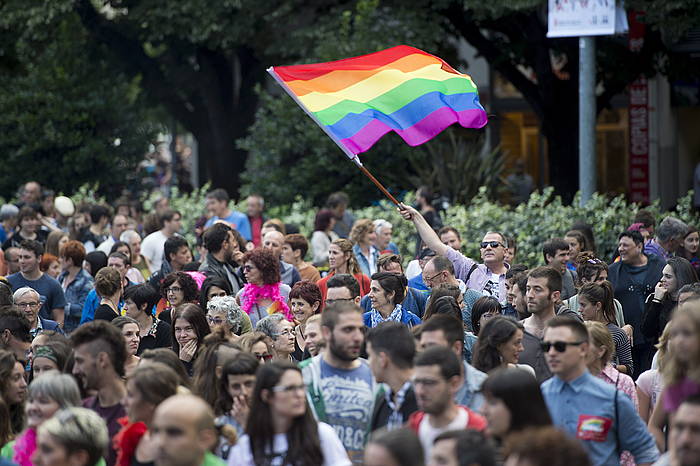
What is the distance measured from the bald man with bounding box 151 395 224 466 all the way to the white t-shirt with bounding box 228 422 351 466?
0.40 metres

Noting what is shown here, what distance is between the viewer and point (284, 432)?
6.36 m

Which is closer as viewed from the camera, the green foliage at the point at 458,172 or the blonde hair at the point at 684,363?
the blonde hair at the point at 684,363

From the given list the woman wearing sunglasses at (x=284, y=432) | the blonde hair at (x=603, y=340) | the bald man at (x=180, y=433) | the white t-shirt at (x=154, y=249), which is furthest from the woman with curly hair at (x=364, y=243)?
the bald man at (x=180, y=433)

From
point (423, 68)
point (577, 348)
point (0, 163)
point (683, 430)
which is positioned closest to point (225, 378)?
point (577, 348)

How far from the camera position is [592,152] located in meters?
15.9

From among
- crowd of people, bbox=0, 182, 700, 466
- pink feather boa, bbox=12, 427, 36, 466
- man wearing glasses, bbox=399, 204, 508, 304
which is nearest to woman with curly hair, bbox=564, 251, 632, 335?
crowd of people, bbox=0, 182, 700, 466

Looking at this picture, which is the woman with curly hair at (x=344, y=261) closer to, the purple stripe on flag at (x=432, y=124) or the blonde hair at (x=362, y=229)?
the purple stripe on flag at (x=432, y=124)

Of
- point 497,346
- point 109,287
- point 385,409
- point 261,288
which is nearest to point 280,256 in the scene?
point 261,288

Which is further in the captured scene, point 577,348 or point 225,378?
point 225,378

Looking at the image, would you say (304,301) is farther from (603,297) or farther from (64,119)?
(64,119)

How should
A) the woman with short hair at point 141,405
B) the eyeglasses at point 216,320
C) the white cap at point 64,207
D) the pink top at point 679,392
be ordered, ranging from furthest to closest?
the white cap at point 64,207 → the eyeglasses at point 216,320 → the woman with short hair at point 141,405 → the pink top at point 679,392

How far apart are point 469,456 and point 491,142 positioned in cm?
2271

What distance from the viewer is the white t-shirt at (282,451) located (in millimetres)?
6254

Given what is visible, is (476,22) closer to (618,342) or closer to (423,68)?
(423,68)
